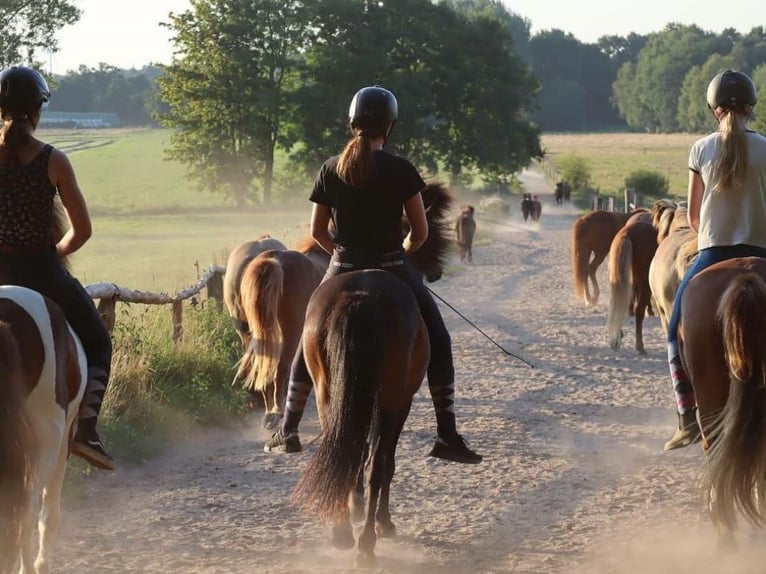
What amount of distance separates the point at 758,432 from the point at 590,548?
127cm

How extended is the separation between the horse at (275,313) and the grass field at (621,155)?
53.7 metres

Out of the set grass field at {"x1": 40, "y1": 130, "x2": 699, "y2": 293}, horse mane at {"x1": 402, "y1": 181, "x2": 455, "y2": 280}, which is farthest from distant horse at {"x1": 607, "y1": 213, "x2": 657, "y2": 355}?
horse mane at {"x1": 402, "y1": 181, "x2": 455, "y2": 280}

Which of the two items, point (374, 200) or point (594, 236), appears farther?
point (594, 236)

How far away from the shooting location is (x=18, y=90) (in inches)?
202

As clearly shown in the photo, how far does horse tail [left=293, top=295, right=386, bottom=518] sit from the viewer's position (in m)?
5.49

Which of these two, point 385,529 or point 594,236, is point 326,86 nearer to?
point 594,236

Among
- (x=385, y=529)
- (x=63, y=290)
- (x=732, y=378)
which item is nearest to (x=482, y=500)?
(x=385, y=529)

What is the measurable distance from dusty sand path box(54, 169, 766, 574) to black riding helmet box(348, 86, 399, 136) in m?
2.41

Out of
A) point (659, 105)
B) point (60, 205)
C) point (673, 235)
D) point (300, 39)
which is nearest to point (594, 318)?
point (673, 235)

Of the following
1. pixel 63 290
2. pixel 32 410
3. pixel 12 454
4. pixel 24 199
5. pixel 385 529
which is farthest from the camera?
pixel 385 529

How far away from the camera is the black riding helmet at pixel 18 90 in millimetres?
5121

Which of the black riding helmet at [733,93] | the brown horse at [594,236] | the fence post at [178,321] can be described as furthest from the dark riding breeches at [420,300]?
the brown horse at [594,236]

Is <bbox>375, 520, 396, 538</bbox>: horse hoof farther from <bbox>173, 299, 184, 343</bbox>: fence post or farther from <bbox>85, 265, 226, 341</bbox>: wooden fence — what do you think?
<bbox>173, 299, 184, 343</bbox>: fence post

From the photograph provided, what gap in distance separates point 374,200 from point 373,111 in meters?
0.51
